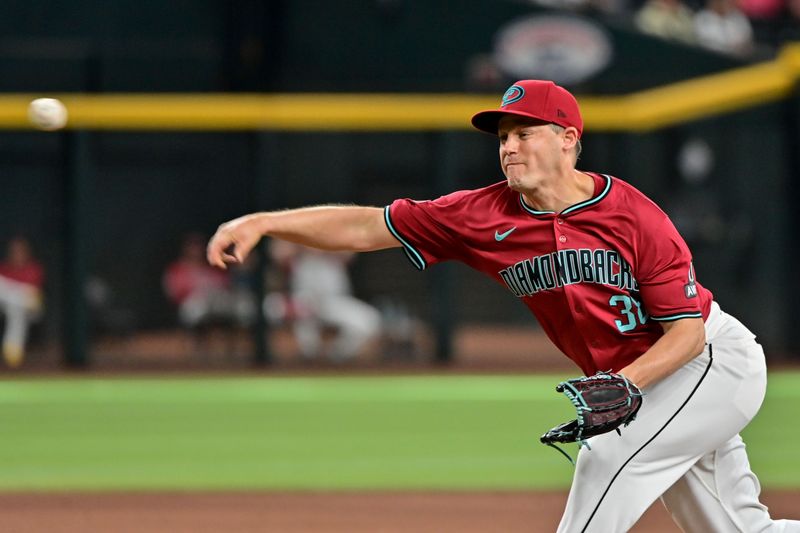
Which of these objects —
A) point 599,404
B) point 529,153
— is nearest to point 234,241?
point 529,153

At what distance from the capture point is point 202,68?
16.8 meters

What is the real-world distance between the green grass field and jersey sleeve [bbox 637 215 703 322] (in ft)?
11.4

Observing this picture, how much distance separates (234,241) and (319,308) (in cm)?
1000

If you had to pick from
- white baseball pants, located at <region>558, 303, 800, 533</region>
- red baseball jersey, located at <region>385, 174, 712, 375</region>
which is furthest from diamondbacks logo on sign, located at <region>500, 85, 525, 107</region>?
white baseball pants, located at <region>558, 303, 800, 533</region>

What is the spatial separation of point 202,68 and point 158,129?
313 cm

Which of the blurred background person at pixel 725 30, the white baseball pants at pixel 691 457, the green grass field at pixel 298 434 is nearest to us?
the white baseball pants at pixel 691 457

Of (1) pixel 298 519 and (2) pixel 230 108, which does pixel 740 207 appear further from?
(1) pixel 298 519

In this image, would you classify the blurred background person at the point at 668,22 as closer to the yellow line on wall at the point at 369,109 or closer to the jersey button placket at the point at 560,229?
the yellow line on wall at the point at 369,109

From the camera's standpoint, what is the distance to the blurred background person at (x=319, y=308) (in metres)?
13.9

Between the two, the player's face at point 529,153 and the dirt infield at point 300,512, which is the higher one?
the player's face at point 529,153

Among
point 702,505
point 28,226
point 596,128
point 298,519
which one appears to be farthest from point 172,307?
point 702,505

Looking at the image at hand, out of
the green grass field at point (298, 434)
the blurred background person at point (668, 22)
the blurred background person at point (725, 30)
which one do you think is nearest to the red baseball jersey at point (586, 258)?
the green grass field at point (298, 434)

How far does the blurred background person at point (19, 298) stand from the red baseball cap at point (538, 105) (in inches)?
418

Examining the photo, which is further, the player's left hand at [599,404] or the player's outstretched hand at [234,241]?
the player's outstretched hand at [234,241]
